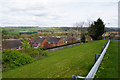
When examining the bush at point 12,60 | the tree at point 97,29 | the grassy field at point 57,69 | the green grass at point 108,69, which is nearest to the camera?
the green grass at point 108,69

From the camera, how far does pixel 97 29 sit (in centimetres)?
3894

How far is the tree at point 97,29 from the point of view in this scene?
38.8m

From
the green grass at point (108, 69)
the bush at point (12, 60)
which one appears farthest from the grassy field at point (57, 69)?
the bush at point (12, 60)

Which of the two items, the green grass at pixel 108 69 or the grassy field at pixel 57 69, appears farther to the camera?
the grassy field at pixel 57 69

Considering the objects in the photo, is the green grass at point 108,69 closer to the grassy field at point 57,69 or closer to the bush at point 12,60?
the grassy field at point 57,69

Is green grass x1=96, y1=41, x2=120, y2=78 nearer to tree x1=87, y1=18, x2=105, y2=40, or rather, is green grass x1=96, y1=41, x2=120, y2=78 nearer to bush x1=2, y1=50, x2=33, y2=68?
bush x1=2, y1=50, x2=33, y2=68

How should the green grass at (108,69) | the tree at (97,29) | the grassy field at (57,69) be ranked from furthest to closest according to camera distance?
the tree at (97,29)
the grassy field at (57,69)
the green grass at (108,69)

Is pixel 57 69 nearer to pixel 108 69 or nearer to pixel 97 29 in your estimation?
pixel 108 69

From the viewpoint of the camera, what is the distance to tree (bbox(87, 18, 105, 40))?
38.8 metres

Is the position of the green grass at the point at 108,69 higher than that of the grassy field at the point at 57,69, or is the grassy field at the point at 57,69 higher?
the green grass at the point at 108,69

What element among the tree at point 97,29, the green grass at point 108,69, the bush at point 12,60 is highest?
the tree at point 97,29

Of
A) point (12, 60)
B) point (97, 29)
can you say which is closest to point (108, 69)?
point (12, 60)

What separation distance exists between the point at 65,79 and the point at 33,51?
13.8m

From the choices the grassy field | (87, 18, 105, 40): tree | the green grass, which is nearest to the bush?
the grassy field
